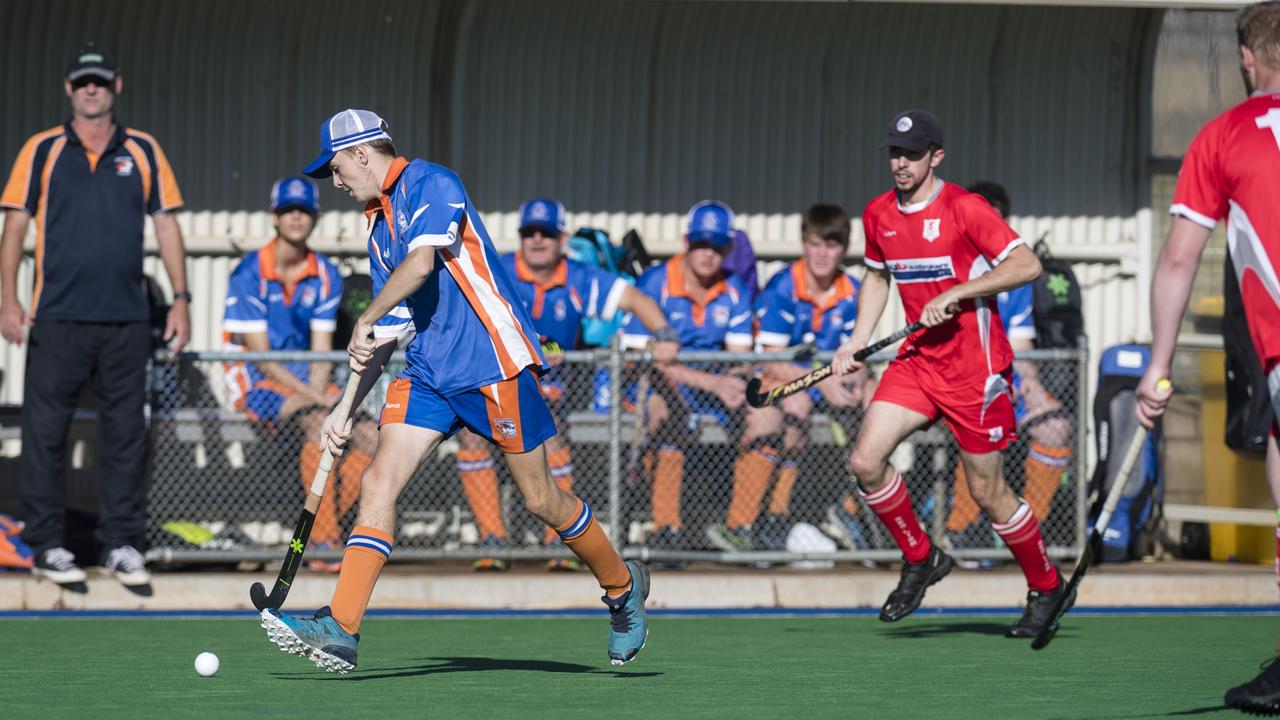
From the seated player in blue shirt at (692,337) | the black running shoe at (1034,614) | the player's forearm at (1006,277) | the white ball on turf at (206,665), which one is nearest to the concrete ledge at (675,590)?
the seated player in blue shirt at (692,337)

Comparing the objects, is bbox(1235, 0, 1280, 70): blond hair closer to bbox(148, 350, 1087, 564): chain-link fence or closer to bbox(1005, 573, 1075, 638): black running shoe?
bbox(1005, 573, 1075, 638): black running shoe

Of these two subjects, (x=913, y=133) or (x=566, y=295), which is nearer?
(x=913, y=133)

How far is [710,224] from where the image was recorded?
11.0 metres

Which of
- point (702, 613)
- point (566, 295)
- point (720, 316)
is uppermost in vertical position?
→ point (566, 295)

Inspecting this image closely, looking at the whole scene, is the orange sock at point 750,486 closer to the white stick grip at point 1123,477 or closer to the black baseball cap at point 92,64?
the white stick grip at point 1123,477

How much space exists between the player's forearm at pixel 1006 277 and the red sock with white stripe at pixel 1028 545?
1009mm

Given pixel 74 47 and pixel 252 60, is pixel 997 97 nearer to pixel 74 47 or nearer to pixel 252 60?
pixel 252 60

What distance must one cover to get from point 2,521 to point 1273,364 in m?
6.64

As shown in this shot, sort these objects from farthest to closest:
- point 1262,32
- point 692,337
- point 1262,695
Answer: point 692,337
point 1262,32
point 1262,695

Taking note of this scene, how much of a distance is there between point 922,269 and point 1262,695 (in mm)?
3122

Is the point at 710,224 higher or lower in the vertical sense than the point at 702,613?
higher

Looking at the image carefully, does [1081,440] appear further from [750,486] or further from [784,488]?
[750,486]

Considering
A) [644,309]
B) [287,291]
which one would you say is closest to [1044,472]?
[644,309]

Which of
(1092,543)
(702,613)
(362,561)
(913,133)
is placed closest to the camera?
(362,561)
